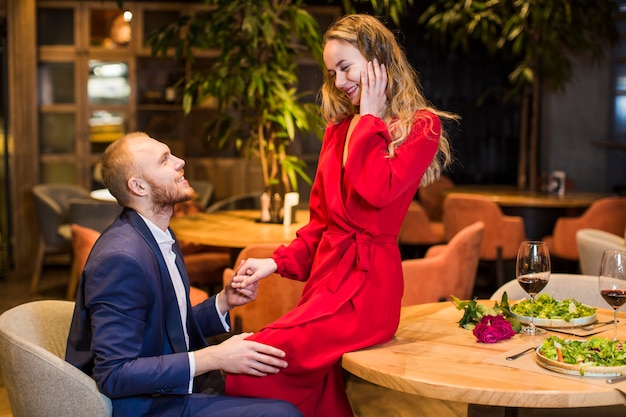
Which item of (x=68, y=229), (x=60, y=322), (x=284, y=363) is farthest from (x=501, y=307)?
(x=68, y=229)

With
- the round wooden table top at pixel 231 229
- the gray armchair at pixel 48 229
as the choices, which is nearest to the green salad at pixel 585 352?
the round wooden table top at pixel 231 229

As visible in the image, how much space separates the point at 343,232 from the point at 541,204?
14.4 feet

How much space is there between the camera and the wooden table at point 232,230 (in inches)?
166

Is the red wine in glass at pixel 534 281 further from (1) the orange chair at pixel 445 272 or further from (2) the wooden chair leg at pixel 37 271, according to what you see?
(2) the wooden chair leg at pixel 37 271

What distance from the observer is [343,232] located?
229cm

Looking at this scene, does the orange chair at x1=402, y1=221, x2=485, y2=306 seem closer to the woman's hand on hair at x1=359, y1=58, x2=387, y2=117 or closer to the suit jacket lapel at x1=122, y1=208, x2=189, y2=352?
the woman's hand on hair at x1=359, y1=58, x2=387, y2=117

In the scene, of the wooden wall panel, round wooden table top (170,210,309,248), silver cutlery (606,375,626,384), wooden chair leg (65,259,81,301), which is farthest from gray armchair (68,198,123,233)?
silver cutlery (606,375,626,384)

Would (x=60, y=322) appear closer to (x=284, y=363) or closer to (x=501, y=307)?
(x=284, y=363)

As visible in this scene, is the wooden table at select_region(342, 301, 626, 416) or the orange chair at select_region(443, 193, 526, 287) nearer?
the wooden table at select_region(342, 301, 626, 416)

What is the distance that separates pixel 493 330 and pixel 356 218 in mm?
460

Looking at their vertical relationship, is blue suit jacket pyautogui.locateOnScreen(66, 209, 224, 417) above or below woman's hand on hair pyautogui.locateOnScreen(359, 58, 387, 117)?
below

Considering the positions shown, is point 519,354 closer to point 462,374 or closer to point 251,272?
point 462,374

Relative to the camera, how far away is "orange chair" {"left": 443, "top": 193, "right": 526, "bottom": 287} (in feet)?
19.9

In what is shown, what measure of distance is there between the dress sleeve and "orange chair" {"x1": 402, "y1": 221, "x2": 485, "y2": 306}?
130 centimetres
